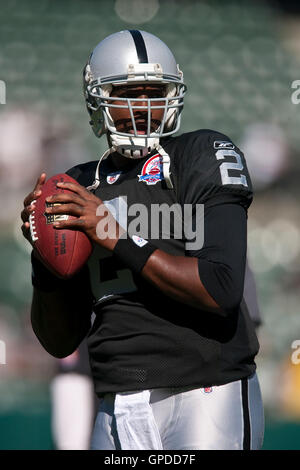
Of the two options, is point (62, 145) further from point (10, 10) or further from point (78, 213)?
point (78, 213)

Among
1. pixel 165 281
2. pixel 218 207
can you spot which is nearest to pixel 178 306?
pixel 165 281

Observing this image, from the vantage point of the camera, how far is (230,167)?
78.0 inches

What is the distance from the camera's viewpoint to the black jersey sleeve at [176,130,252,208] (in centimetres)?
196

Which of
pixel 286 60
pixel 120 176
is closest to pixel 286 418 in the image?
pixel 286 60

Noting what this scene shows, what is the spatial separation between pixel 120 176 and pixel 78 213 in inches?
11.9

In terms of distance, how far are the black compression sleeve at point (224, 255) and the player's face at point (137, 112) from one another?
36 cm

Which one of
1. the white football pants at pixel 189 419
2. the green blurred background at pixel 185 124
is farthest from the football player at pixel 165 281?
the green blurred background at pixel 185 124

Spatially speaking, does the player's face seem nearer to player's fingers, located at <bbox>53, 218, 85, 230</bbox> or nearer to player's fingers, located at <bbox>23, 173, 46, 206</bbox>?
player's fingers, located at <bbox>23, 173, 46, 206</bbox>

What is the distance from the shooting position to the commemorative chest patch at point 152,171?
6.82ft

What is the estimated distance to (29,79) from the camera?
399 centimetres

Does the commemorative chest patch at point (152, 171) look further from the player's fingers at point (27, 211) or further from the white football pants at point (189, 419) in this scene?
the white football pants at point (189, 419)

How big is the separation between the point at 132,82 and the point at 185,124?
188 centimetres

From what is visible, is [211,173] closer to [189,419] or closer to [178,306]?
[178,306]

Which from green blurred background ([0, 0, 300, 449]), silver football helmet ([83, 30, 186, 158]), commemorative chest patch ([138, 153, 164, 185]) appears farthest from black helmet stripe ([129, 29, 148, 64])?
green blurred background ([0, 0, 300, 449])
